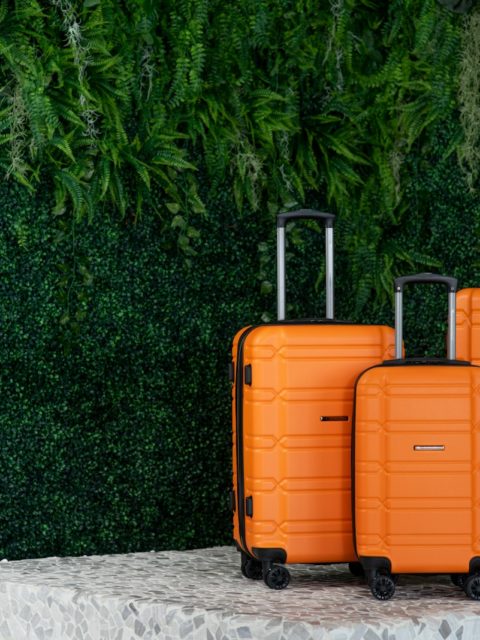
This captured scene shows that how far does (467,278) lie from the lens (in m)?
4.04

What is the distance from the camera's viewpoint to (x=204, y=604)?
2754 mm

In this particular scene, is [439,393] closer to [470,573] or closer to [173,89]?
[470,573]

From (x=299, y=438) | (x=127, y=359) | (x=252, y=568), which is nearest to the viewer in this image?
(x=299, y=438)

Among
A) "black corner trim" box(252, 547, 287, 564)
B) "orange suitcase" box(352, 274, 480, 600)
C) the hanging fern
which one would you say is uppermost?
the hanging fern

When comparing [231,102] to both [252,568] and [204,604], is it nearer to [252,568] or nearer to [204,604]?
[252,568]

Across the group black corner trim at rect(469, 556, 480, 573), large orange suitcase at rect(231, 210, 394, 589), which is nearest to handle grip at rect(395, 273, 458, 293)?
large orange suitcase at rect(231, 210, 394, 589)

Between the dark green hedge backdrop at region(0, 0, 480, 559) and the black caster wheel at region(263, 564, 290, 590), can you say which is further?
the dark green hedge backdrop at region(0, 0, 480, 559)

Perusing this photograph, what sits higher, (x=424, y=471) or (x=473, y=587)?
(x=424, y=471)

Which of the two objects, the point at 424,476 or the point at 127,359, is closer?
the point at 424,476

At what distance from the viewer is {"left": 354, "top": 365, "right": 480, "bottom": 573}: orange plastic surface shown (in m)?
2.83

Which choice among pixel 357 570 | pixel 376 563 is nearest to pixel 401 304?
pixel 376 563

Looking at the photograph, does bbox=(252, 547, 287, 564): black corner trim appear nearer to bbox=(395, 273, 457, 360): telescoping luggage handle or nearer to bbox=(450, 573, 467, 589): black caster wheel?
bbox=(450, 573, 467, 589): black caster wheel

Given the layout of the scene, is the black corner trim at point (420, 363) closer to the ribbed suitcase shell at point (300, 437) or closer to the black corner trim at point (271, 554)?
the ribbed suitcase shell at point (300, 437)

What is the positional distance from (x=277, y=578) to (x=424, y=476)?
1.68 feet
